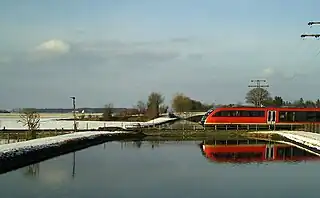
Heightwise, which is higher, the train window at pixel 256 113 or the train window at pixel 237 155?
the train window at pixel 256 113

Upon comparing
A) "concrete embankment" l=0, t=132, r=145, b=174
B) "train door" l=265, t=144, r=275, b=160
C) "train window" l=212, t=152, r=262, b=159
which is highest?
"concrete embankment" l=0, t=132, r=145, b=174

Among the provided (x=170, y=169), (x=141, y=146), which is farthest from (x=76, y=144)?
(x=170, y=169)

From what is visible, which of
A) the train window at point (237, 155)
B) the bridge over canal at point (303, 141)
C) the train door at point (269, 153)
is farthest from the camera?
the bridge over canal at point (303, 141)

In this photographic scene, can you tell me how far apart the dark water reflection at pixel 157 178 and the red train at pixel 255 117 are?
2420 cm

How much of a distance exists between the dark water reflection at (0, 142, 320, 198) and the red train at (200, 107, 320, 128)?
953 inches

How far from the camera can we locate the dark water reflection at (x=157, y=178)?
17.5 metres

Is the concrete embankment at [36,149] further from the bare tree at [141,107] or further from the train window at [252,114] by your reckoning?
the bare tree at [141,107]

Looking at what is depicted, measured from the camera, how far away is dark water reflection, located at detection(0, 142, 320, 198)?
17484 millimetres

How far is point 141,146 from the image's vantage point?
38.8 metres

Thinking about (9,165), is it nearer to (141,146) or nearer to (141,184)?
(141,184)

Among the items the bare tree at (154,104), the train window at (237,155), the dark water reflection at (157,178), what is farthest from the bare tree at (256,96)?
the dark water reflection at (157,178)

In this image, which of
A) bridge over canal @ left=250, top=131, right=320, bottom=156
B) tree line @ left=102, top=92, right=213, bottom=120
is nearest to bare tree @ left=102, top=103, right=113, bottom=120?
tree line @ left=102, top=92, right=213, bottom=120

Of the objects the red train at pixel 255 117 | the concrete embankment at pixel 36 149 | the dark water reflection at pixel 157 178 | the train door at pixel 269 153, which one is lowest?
the dark water reflection at pixel 157 178

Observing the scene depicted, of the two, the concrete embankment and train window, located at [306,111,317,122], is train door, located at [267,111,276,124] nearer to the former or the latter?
train window, located at [306,111,317,122]
